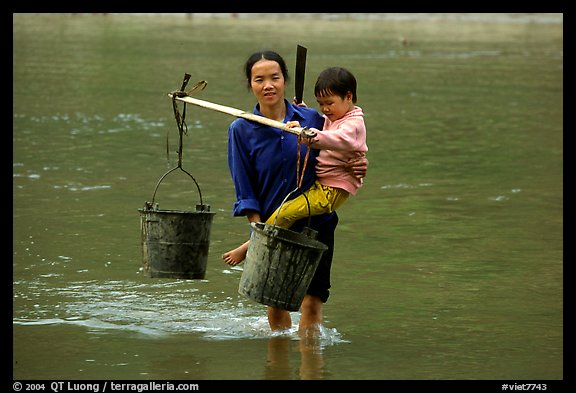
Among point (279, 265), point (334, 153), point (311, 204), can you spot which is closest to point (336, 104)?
point (334, 153)

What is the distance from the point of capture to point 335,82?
5.43m

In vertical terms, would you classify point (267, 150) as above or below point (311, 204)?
above

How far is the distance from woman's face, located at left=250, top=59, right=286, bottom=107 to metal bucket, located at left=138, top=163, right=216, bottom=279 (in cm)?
63

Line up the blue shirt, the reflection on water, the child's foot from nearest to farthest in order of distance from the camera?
1. the blue shirt
2. the child's foot
3. the reflection on water

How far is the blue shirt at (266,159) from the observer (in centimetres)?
555

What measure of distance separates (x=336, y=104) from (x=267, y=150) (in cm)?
41

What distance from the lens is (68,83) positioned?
19.1m

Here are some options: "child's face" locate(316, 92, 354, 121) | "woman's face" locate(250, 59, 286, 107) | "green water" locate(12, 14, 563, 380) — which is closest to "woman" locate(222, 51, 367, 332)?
"woman's face" locate(250, 59, 286, 107)

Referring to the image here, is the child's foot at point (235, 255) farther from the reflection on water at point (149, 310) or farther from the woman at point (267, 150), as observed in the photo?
the reflection on water at point (149, 310)

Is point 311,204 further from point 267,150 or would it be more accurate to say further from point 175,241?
point 175,241

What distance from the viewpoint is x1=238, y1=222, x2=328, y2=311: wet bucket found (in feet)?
17.5

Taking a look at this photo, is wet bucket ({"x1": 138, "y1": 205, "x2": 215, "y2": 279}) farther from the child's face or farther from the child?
the child's face
